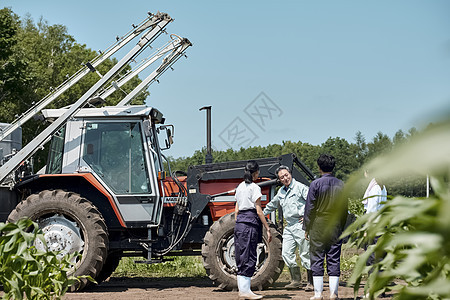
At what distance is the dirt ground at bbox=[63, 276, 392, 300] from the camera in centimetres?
870

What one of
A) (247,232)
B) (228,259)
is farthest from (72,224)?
(247,232)

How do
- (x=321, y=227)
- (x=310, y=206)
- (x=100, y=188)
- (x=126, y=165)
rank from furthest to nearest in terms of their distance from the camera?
(x=126, y=165) → (x=100, y=188) → (x=310, y=206) → (x=321, y=227)

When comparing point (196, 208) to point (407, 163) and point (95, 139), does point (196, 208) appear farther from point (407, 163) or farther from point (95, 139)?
point (407, 163)

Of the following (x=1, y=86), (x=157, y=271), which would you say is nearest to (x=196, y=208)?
(x=157, y=271)

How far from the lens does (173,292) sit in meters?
9.34

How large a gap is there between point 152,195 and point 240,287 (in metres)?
2.47

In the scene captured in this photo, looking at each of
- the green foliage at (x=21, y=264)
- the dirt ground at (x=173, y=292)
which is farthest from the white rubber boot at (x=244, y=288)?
the green foliage at (x=21, y=264)

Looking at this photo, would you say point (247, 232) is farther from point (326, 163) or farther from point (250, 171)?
point (326, 163)

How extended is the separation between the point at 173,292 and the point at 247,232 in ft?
6.61

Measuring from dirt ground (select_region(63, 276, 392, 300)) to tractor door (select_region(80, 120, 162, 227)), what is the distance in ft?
3.59

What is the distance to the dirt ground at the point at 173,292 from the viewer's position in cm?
870

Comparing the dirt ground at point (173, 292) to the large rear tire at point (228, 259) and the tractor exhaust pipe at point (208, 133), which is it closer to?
the large rear tire at point (228, 259)

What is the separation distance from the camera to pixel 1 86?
25781mm

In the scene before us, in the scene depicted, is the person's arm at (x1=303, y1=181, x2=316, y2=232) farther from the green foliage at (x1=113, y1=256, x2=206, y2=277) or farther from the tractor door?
the green foliage at (x1=113, y1=256, x2=206, y2=277)
